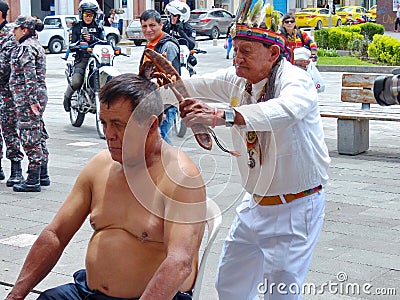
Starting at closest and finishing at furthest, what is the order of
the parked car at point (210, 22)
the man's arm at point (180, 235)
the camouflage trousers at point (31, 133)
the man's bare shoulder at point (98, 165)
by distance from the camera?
the man's arm at point (180, 235) → the man's bare shoulder at point (98, 165) → the camouflage trousers at point (31, 133) → the parked car at point (210, 22)

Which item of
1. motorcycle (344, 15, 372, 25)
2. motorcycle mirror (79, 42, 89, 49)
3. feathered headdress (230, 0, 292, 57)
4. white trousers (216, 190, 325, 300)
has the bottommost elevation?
motorcycle (344, 15, 372, 25)

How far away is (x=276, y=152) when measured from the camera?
319cm

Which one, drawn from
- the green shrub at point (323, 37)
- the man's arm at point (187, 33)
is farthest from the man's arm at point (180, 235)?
the green shrub at point (323, 37)

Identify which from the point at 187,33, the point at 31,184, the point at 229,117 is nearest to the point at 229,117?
the point at 229,117

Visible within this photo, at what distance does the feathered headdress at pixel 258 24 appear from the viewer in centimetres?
315

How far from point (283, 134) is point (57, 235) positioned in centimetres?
96

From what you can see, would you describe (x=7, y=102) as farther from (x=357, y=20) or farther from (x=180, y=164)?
(x=357, y=20)

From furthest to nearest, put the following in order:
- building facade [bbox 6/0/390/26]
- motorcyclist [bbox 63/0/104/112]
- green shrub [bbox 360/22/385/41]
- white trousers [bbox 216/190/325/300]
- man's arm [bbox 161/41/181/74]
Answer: building facade [bbox 6/0/390/26], green shrub [bbox 360/22/385/41], motorcyclist [bbox 63/0/104/112], man's arm [bbox 161/41/181/74], white trousers [bbox 216/190/325/300]

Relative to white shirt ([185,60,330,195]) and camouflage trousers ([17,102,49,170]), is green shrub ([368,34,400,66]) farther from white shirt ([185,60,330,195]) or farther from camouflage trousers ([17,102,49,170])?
white shirt ([185,60,330,195])

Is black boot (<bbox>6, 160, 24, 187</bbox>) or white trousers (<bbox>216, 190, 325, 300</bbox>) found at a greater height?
white trousers (<bbox>216, 190, 325, 300</bbox>)

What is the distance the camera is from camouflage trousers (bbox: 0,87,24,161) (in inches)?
299

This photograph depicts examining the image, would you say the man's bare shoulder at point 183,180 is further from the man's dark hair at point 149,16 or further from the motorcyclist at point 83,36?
the motorcyclist at point 83,36

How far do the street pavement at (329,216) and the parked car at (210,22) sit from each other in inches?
1152


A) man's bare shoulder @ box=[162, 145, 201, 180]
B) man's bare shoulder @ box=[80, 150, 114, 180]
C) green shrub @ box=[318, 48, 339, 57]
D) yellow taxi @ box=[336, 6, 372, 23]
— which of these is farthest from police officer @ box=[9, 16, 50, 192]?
yellow taxi @ box=[336, 6, 372, 23]
